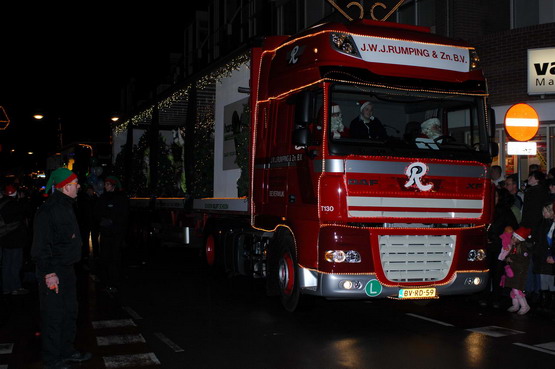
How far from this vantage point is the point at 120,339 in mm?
8234

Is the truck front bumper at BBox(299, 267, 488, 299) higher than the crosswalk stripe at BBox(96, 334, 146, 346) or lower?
higher

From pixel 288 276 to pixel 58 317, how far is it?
3.45 m

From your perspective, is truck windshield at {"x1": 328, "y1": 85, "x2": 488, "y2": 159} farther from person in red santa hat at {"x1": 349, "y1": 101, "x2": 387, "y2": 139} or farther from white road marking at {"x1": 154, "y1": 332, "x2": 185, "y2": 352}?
white road marking at {"x1": 154, "y1": 332, "x2": 185, "y2": 352}

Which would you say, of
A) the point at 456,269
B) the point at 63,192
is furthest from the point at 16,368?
the point at 456,269

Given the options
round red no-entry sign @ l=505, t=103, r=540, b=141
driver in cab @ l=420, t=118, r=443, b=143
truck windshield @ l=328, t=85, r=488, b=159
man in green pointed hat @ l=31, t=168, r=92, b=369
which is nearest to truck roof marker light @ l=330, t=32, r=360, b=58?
truck windshield @ l=328, t=85, r=488, b=159

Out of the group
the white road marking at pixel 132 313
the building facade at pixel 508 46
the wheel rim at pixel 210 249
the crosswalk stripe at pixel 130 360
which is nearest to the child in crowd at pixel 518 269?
the white road marking at pixel 132 313

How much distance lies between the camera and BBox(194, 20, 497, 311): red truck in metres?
8.59

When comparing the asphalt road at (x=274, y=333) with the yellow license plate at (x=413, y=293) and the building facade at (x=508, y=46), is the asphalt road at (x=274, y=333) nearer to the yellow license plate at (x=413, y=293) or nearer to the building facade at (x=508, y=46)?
the yellow license plate at (x=413, y=293)

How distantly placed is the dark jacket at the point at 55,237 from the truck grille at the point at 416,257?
3.68 meters

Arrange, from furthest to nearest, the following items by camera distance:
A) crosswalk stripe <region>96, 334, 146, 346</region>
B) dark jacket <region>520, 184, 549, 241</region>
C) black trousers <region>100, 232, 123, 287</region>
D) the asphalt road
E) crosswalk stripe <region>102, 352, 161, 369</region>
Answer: black trousers <region>100, 232, 123, 287</region> → dark jacket <region>520, 184, 549, 241</region> → crosswalk stripe <region>96, 334, 146, 346</region> → the asphalt road → crosswalk stripe <region>102, 352, 161, 369</region>

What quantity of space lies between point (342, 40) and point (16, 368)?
209 inches

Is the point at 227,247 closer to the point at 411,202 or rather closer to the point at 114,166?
the point at 411,202

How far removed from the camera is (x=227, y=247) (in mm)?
12258

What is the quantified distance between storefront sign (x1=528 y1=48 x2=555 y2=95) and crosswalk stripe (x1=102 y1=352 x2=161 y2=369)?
504 inches
